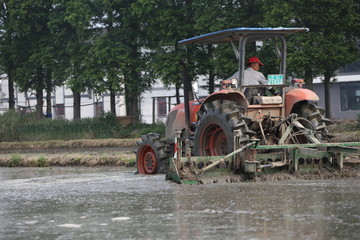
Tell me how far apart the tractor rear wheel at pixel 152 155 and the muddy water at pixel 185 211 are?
252 centimetres

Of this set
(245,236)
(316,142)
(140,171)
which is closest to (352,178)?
(316,142)

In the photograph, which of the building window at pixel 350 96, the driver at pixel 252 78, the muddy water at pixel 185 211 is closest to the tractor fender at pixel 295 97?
the driver at pixel 252 78

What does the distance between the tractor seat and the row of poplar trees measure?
47.3ft

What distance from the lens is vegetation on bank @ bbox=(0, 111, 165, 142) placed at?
1519 inches

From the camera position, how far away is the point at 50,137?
39.7m

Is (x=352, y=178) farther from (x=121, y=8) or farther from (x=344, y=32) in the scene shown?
Answer: (x=121, y=8)

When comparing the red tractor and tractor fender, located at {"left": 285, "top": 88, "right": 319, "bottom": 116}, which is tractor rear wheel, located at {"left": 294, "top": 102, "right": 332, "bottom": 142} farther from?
tractor fender, located at {"left": 285, "top": 88, "right": 319, "bottom": 116}

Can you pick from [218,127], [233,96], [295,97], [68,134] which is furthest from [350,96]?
[233,96]

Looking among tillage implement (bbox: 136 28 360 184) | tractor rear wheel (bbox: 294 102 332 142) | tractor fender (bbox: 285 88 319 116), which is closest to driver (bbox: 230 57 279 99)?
tillage implement (bbox: 136 28 360 184)

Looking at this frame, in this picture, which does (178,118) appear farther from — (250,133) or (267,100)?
(250,133)

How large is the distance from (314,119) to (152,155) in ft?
12.3

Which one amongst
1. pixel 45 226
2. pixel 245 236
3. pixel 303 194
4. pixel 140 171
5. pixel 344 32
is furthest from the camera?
pixel 344 32

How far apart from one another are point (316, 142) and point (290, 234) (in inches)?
241

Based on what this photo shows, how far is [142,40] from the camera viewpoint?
38688 millimetres
